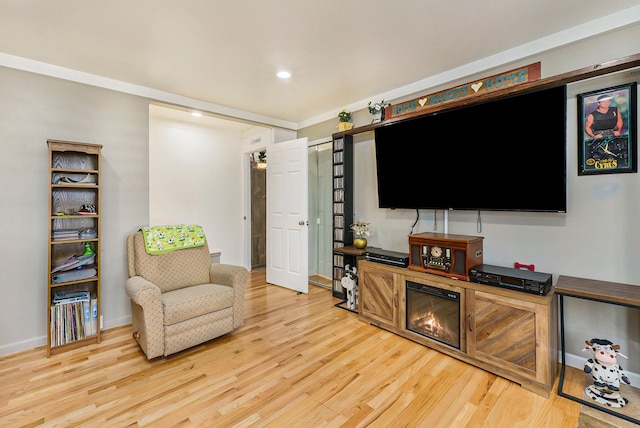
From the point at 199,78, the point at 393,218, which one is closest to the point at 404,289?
the point at 393,218

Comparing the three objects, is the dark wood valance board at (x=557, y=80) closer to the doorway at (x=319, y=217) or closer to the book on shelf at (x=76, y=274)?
the doorway at (x=319, y=217)

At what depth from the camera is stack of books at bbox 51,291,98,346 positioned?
2.44 m

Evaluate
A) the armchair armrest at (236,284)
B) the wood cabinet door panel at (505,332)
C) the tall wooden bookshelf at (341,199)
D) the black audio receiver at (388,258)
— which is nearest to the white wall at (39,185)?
Answer: the armchair armrest at (236,284)

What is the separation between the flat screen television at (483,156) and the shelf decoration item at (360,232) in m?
0.45

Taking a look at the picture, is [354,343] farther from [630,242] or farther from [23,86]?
[23,86]

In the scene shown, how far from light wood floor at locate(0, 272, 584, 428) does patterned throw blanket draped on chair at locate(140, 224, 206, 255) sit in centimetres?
87

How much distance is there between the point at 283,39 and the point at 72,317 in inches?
115

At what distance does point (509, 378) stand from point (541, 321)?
481 mm

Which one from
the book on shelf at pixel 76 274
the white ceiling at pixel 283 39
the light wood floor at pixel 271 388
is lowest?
the light wood floor at pixel 271 388

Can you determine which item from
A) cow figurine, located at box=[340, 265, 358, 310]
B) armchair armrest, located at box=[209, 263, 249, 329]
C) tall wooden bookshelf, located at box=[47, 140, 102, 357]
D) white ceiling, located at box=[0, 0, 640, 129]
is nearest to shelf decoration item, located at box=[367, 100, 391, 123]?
white ceiling, located at box=[0, 0, 640, 129]

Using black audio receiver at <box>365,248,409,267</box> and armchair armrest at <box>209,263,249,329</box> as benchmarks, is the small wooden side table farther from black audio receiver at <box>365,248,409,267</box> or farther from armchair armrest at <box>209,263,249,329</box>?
armchair armrest at <box>209,263,249,329</box>

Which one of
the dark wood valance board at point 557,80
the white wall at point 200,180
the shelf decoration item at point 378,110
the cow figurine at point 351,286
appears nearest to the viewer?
the dark wood valance board at point 557,80

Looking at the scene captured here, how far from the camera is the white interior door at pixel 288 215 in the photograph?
391 cm

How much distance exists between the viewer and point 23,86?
251cm
